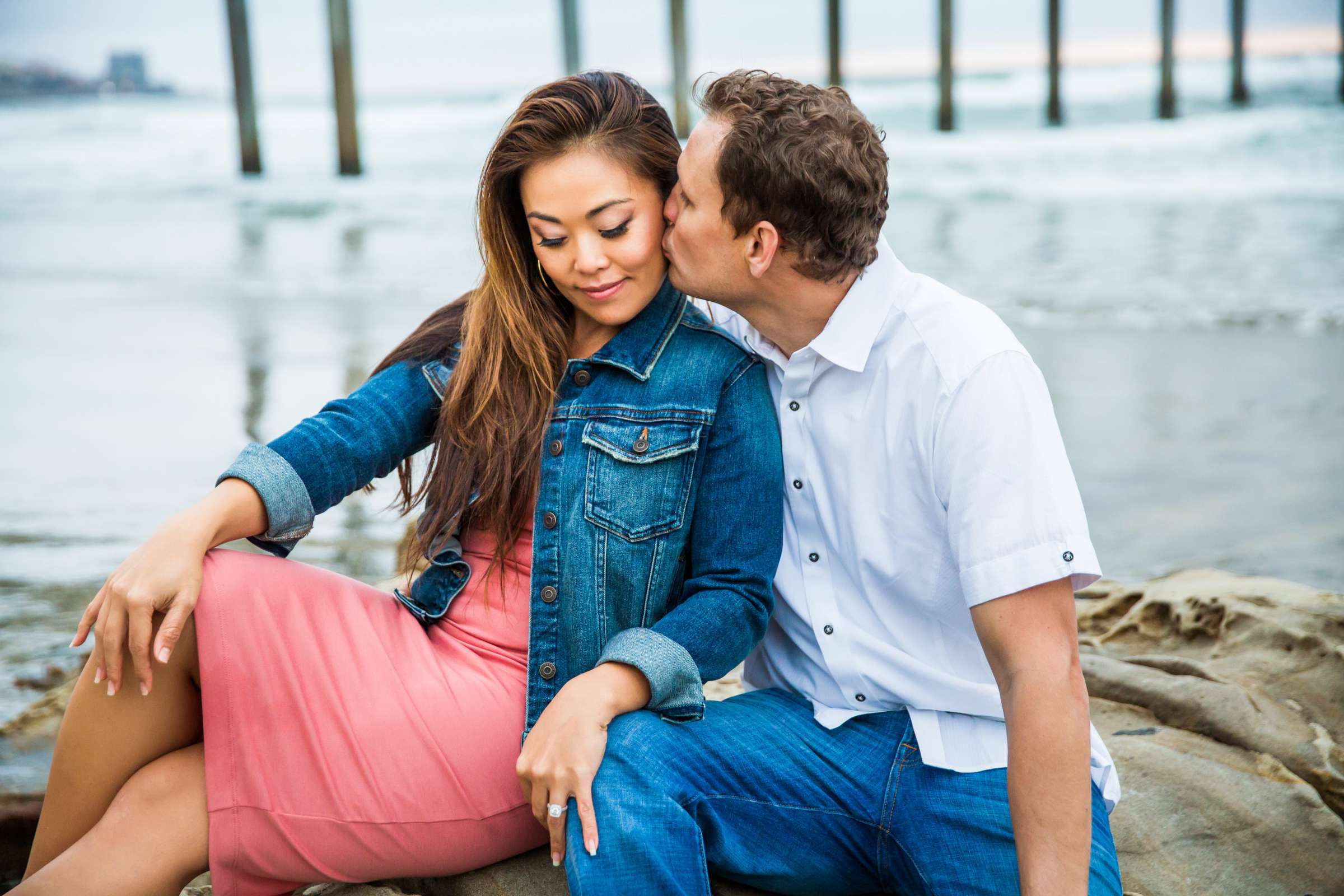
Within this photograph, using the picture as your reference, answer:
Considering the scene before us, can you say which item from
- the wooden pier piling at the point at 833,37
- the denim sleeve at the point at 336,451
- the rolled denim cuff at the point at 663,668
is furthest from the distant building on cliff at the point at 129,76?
the rolled denim cuff at the point at 663,668

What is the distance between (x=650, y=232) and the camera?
6.60 feet

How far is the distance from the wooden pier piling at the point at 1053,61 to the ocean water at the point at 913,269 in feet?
1.18

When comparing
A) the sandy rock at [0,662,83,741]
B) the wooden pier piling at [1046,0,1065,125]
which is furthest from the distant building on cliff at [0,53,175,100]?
the sandy rock at [0,662,83,741]

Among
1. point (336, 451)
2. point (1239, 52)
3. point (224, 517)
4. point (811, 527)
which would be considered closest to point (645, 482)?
point (811, 527)

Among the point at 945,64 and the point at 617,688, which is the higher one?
the point at 945,64

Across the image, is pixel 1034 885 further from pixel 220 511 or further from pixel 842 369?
pixel 220 511

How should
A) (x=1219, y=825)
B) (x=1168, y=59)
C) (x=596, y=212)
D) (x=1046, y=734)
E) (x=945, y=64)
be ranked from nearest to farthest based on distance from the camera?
(x=1046, y=734), (x=596, y=212), (x=1219, y=825), (x=945, y=64), (x=1168, y=59)

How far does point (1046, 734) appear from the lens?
5.37 feet

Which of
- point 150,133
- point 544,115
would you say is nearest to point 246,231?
point 544,115

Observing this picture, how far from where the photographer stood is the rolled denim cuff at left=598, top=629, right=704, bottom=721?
1.76 meters

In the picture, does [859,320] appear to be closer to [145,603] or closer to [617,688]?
[617,688]

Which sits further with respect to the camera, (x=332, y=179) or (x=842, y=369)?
(x=332, y=179)

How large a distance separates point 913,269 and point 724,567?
887 cm

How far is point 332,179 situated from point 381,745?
16.5 m
